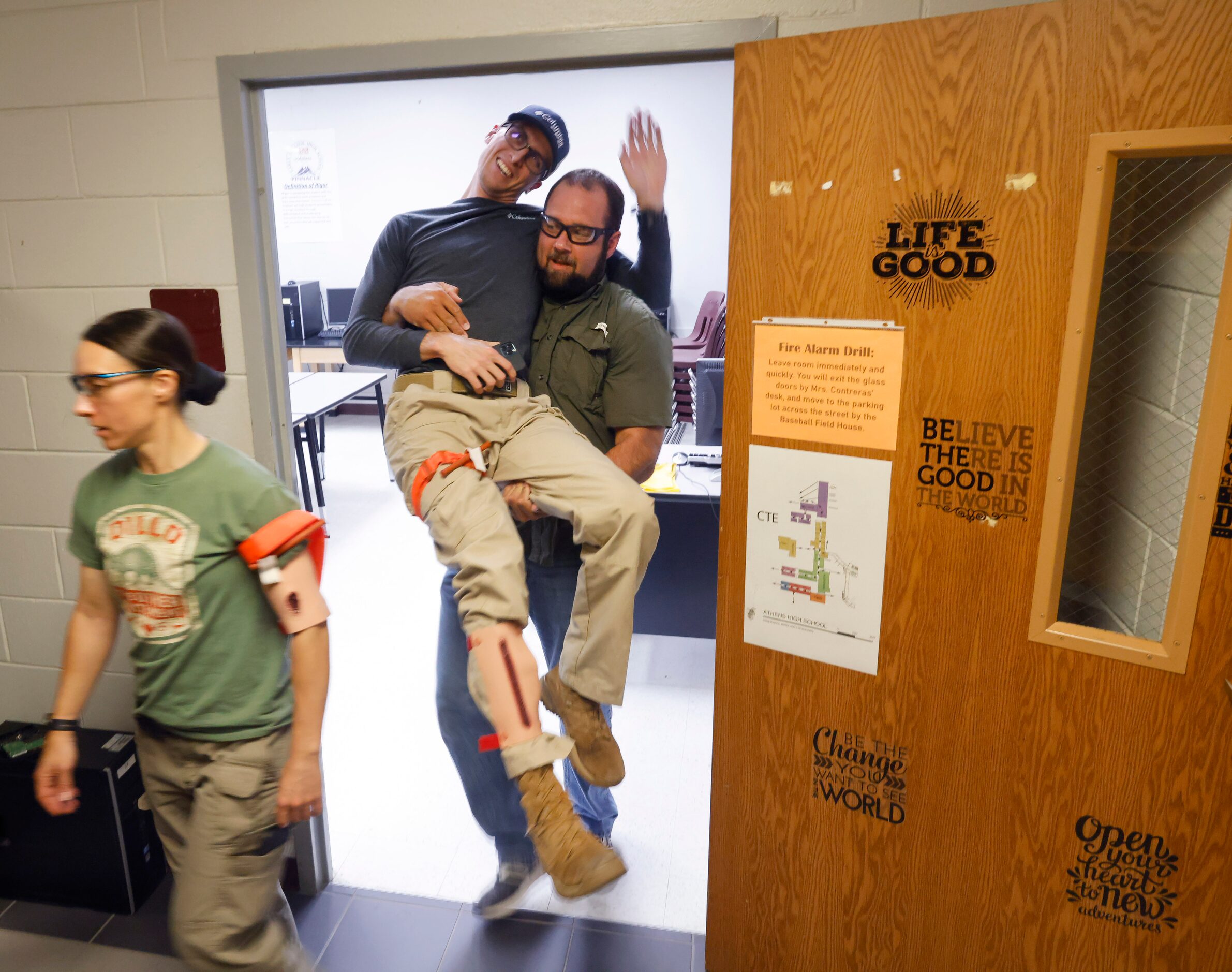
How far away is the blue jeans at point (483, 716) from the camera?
2234mm

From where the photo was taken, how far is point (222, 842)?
1.57 meters

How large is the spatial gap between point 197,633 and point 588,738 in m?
0.83

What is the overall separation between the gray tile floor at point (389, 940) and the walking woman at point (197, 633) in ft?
2.00

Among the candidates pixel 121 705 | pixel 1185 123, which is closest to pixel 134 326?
pixel 121 705

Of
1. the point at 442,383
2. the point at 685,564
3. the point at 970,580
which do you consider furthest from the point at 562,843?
the point at 685,564

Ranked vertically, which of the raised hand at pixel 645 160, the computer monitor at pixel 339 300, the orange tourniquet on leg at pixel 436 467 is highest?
the raised hand at pixel 645 160

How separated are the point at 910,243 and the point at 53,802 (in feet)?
6.64

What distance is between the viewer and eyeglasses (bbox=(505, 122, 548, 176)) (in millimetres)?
2109

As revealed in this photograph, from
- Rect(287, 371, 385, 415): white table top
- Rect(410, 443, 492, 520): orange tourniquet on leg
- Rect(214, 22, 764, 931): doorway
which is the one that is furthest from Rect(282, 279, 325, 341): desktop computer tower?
Rect(410, 443, 492, 520): orange tourniquet on leg

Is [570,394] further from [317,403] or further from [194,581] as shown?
[317,403]

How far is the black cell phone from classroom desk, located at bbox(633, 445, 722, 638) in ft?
3.95

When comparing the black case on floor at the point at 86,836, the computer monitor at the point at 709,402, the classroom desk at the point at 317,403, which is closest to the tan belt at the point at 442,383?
the black case on floor at the point at 86,836

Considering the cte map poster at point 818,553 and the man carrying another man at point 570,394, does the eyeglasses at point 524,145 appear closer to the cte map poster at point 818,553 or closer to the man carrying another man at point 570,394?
the man carrying another man at point 570,394

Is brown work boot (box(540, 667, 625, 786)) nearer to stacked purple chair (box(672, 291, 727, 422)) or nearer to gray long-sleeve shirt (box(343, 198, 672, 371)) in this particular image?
gray long-sleeve shirt (box(343, 198, 672, 371))
